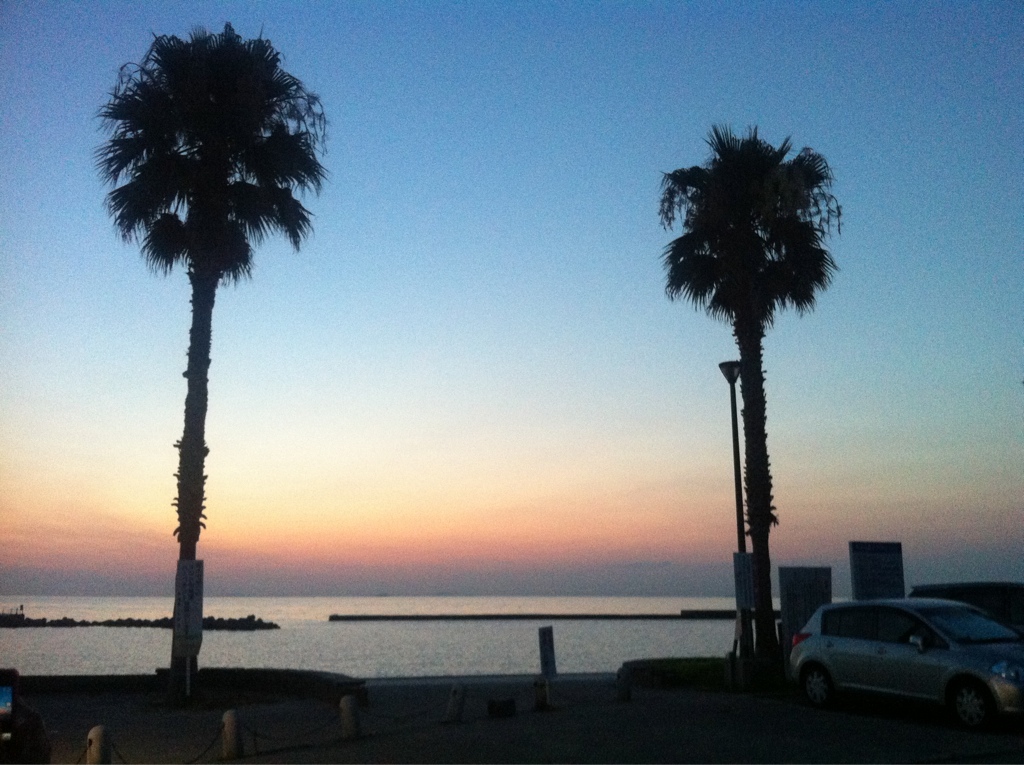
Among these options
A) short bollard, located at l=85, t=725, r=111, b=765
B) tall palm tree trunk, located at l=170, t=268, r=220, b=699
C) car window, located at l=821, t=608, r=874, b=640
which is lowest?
short bollard, located at l=85, t=725, r=111, b=765

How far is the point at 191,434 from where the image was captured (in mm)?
19031

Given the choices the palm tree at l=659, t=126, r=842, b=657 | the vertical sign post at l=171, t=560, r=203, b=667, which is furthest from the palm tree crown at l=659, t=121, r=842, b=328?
the vertical sign post at l=171, t=560, r=203, b=667

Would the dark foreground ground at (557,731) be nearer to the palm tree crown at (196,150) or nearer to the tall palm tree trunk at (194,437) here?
the tall palm tree trunk at (194,437)

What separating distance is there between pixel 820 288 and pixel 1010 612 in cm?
895

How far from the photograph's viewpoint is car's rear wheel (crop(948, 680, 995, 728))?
12.4 metres

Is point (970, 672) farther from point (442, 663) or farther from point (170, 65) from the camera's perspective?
point (442, 663)

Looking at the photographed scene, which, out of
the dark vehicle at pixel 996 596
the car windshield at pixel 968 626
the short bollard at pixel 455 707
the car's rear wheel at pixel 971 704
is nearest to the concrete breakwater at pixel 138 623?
the short bollard at pixel 455 707

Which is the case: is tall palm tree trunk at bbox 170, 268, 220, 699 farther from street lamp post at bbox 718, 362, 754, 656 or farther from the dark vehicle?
the dark vehicle

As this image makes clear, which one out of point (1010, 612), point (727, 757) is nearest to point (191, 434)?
point (727, 757)

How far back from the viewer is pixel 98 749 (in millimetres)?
11016

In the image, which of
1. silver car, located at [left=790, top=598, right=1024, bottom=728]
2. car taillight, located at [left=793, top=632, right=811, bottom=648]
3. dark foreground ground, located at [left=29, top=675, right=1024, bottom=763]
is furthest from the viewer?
car taillight, located at [left=793, top=632, right=811, bottom=648]

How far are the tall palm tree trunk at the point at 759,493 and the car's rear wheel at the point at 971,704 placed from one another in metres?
8.47

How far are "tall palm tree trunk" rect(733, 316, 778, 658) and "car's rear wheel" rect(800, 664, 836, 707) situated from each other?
19.9ft

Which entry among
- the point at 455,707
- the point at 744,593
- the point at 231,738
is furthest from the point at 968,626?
the point at 231,738
